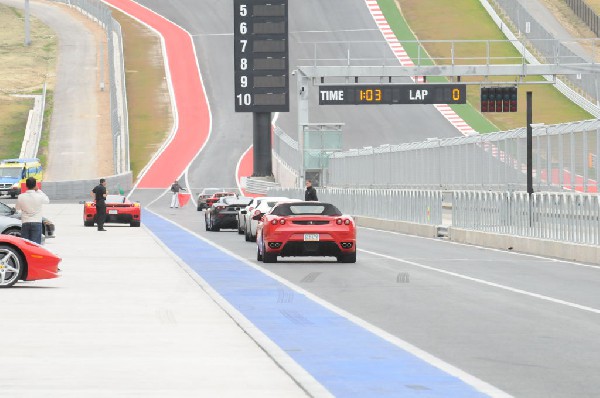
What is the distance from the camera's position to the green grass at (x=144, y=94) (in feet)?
320

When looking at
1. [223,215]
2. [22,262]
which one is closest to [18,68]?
[223,215]

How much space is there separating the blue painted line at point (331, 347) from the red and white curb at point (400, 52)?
2816 inches

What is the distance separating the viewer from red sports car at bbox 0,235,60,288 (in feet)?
70.8

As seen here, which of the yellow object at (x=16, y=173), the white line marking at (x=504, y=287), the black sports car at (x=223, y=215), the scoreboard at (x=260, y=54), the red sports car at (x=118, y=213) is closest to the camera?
the white line marking at (x=504, y=287)

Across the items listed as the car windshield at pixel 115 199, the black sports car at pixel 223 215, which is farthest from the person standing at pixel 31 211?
the car windshield at pixel 115 199

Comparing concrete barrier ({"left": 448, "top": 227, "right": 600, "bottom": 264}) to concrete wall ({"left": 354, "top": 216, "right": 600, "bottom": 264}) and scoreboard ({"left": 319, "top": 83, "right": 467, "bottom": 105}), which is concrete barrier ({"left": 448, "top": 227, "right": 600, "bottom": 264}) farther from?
scoreboard ({"left": 319, "top": 83, "right": 467, "bottom": 105})

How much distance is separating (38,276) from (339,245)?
324 inches

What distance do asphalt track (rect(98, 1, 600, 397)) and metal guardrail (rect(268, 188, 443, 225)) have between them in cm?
126

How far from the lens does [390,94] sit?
225 ft

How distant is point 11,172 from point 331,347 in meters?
69.5

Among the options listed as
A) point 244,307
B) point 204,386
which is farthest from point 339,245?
point 204,386

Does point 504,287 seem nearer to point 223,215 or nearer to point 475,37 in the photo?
point 223,215

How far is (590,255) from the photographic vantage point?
29266 millimetres

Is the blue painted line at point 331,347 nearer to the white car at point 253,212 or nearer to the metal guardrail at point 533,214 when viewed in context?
the metal guardrail at point 533,214
